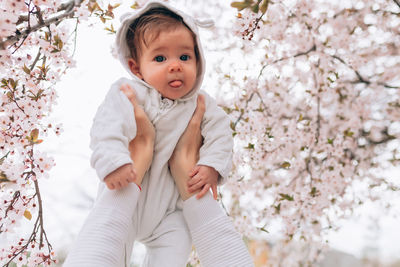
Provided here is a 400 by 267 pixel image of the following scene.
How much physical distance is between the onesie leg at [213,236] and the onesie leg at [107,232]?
201 mm

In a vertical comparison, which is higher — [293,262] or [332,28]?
[332,28]

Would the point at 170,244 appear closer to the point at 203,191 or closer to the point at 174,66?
the point at 203,191

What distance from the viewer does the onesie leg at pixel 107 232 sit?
3.31ft

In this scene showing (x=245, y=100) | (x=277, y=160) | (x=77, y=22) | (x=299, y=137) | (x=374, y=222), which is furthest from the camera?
(x=374, y=222)

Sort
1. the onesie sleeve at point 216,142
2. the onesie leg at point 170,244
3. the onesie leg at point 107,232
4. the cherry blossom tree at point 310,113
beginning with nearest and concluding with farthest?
the onesie leg at point 107,232
the onesie leg at point 170,244
the onesie sleeve at point 216,142
the cherry blossom tree at point 310,113

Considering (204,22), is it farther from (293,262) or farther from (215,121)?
(293,262)

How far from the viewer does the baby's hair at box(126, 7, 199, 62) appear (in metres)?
1.23

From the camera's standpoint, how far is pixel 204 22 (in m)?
1.33

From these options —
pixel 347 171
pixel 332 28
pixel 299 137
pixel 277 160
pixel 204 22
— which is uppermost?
pixel 204 22

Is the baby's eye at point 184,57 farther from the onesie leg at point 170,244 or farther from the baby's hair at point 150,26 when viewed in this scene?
the onesie leg at point 170,244

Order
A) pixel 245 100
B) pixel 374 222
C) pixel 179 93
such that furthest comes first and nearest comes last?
pixel 374 222 → pixel 245 100 → pixel 179 93

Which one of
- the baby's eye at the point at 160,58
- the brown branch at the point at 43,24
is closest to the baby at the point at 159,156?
the baby's eye at the point at 160,58

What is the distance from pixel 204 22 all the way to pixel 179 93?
0.28 m

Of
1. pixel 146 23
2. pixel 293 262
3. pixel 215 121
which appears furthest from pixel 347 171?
pixel 146 23
